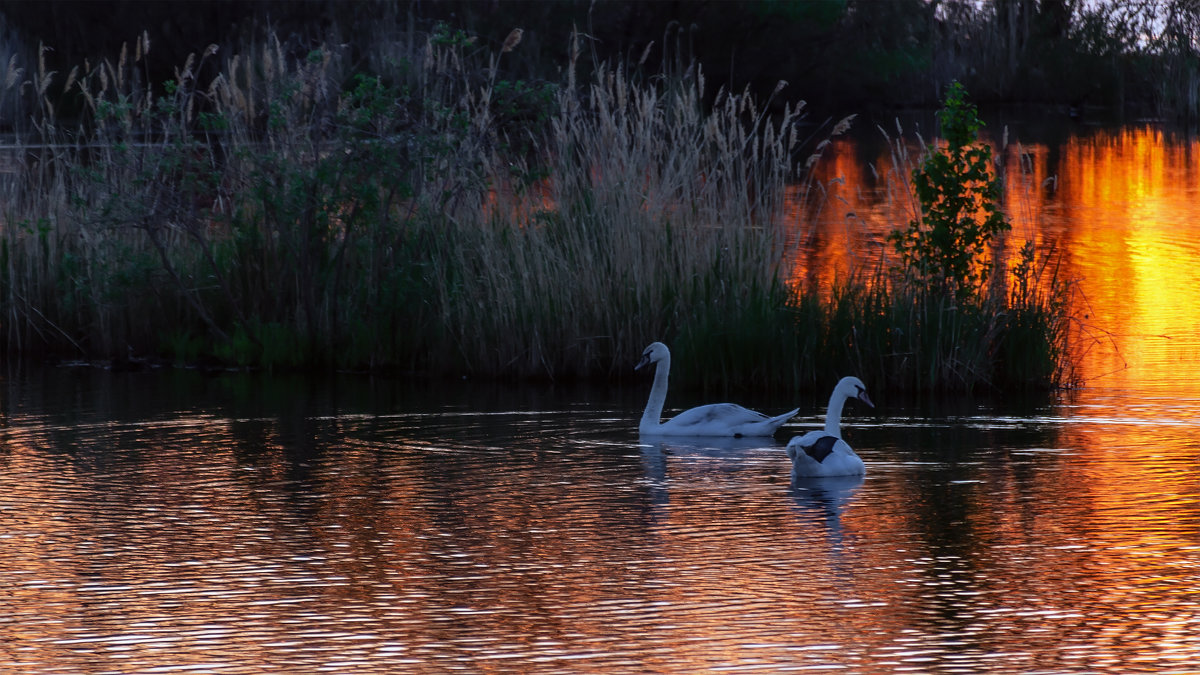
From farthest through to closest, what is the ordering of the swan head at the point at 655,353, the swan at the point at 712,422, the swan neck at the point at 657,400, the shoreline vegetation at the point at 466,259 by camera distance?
the shoreline vegetation at the point at 466,259 → the swan head at the point at 655,353 → the swan neck at the point at 657,400 → the swan at the point at 712,422

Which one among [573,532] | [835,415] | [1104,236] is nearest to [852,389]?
[835,415]

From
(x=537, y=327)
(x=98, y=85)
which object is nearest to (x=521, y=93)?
(x=537, y=327)

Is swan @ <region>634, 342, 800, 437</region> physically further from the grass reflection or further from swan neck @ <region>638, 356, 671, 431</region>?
the grass reflection

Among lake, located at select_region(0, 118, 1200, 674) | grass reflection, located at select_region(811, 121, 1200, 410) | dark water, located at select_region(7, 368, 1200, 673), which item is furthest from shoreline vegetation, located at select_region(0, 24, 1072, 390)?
dark water, located at select_region(7, 368, 1200, 673)

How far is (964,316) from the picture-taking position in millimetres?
11836

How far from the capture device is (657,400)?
1050cm

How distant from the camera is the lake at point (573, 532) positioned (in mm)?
6059

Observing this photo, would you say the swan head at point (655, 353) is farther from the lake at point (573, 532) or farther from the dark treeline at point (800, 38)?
the dark treeline at point (800, 38)

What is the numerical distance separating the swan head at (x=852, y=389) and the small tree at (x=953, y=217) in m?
2.35

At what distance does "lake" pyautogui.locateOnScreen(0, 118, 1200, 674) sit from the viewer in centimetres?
606

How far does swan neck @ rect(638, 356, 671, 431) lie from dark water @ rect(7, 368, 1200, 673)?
18 cm

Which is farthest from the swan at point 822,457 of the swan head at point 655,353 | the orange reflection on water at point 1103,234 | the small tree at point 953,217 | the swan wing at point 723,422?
the small tree at point 953,217

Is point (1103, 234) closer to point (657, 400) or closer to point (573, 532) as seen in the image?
point (657, 400)

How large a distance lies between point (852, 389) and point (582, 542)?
264 centimetres
